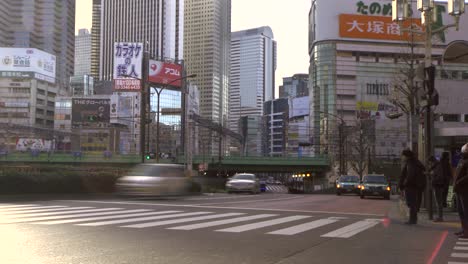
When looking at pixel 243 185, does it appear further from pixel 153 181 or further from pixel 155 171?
pixel 153 181

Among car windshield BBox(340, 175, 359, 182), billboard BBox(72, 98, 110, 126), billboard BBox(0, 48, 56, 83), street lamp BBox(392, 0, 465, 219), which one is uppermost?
billboard BBox(0, 48, 56, 83)

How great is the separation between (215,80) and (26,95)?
6064cm

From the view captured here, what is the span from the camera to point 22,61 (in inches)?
5556

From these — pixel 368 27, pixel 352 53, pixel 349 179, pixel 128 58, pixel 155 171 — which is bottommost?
pixel 349 179

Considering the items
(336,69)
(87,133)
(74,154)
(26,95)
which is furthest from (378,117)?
(26,95)

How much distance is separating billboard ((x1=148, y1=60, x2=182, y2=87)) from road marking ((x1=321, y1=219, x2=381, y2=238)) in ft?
376

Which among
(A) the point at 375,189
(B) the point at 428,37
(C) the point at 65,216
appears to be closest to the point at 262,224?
(C) the point at 65,216

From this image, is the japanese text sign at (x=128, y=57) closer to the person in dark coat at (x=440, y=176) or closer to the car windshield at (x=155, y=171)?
the car windshield at (x=155, y=171)

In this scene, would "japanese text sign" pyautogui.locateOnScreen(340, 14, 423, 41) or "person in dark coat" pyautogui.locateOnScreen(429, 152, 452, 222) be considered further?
"japanese text sign" pyautogui.locateOnScreen(340, 14, 423, 41)

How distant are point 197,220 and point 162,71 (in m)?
118

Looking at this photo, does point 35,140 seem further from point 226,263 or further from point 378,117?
point 226,263

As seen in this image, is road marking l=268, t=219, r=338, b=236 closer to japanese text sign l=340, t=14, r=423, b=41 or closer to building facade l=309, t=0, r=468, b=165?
building facade l=309, t=0, r=468, b=165

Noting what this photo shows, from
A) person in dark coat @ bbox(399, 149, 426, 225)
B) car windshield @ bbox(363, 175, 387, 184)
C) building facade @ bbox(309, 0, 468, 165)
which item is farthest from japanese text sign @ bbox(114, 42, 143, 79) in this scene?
person in dark coat @ bbox(399, 149, 426, 225)

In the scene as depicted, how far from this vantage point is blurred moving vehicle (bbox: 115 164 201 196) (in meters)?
21.8
